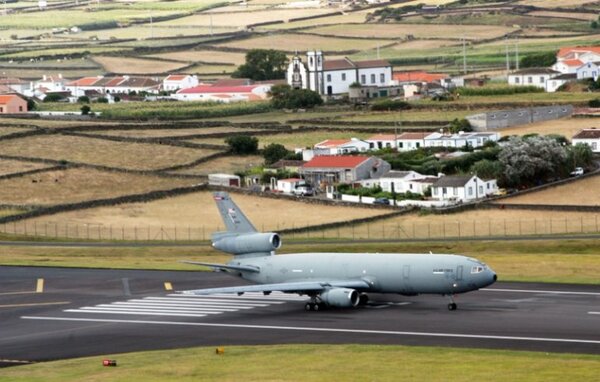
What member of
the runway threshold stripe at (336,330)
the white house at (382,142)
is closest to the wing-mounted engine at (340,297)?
the runway threshold stripe at (336,330)

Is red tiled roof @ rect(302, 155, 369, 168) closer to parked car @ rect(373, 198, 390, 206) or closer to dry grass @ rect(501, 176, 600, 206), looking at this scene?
parked car @ rect(373, 198, 390, 206)

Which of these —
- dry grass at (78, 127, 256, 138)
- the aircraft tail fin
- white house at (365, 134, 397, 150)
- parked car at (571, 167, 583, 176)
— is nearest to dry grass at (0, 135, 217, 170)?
dry grass at (78, 127, 256, 138)

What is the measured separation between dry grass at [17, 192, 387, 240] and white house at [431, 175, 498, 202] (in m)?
7.32

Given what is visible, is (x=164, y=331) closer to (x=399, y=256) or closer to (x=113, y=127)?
(x=399, y=256)

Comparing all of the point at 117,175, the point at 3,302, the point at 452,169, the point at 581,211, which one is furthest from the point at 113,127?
the point at 3,302

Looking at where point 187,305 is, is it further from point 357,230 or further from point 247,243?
point 357,230

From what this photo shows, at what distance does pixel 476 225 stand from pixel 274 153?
136 ft

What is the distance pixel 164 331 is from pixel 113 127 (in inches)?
4013

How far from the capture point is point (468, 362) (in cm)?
6222

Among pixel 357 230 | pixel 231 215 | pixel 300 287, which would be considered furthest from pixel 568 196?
pixel 300 287

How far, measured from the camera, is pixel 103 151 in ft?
518

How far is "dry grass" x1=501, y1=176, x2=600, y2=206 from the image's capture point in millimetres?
121000

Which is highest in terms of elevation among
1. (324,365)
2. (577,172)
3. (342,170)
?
(342,170)

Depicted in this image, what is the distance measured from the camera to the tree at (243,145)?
156 meters
